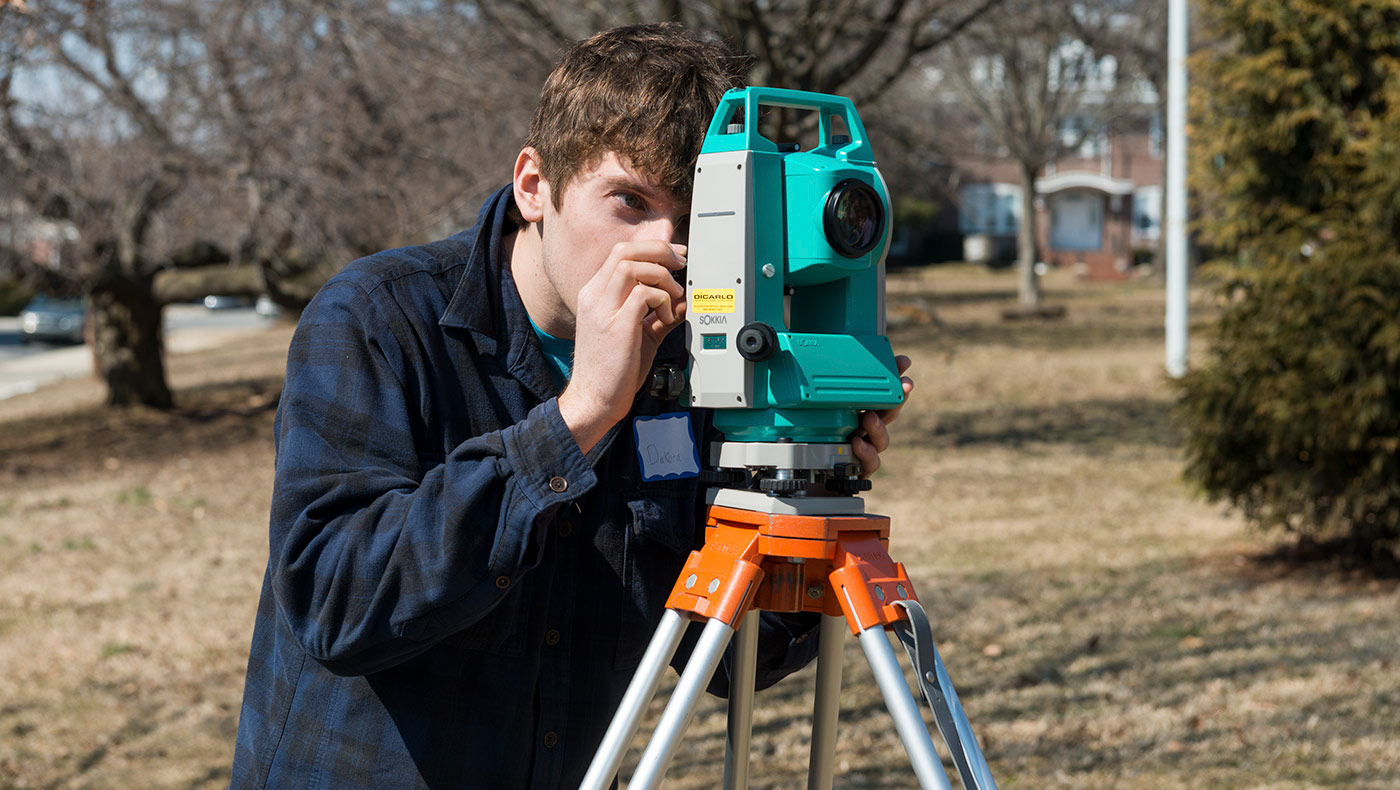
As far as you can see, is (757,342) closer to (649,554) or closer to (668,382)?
(668,382)

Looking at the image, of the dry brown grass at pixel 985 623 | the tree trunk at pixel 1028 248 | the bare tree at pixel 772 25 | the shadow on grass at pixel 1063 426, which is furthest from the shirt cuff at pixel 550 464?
the tree trunk at pixel 1028 248

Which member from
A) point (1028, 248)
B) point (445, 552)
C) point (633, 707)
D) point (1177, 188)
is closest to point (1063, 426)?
point (1177, 188)

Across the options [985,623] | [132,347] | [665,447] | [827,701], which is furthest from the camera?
[132,347]

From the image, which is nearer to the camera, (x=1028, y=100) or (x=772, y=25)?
(x=772, y=25)

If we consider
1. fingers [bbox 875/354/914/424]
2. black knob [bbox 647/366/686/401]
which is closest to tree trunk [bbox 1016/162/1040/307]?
fingers [bbox 875/354/914/424]

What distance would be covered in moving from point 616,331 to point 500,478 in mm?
228

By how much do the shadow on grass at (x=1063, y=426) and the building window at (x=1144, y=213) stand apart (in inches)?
1385

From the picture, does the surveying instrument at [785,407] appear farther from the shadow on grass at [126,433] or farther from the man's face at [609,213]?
the shadow on grass at [126,433]

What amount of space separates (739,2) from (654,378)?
7.73 meters

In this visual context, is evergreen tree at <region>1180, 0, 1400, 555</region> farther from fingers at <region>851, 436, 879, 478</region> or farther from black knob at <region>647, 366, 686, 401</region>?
black knob at <region>647, 366, 686, 401</region>

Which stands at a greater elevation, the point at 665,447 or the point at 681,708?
the point at 665,447

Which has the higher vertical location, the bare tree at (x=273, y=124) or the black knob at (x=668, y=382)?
the bare tree at (x=273, y=124)

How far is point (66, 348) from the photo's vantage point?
28031 millimetres

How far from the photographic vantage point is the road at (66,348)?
20.4 meters
